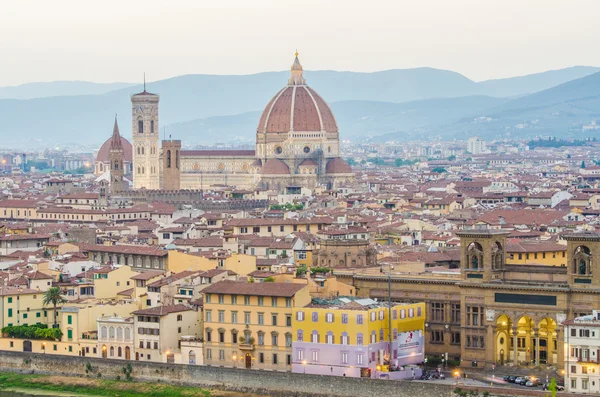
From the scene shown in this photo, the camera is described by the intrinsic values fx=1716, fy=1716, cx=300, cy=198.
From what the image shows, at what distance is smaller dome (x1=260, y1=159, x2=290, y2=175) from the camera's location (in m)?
172

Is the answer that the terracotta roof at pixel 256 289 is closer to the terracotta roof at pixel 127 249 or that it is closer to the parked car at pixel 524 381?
the parked car at pixel 524 381

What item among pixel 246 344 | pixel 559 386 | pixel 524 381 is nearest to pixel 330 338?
pixel 246 344

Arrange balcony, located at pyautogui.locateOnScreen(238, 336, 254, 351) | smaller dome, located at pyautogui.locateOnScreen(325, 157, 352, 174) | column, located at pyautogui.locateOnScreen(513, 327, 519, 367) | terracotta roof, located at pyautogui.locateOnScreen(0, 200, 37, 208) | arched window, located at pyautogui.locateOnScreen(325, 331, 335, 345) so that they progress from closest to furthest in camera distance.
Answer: arched window, located at pyautogui.locateOnScreen(325, 331, 335, 345) → column, located at pyautogui.locateOnScreen(513, 327, 519, 367) → balcony, located at pyautogui.locateOnScreen(238, 336, 254, 351) → terracotta roof, located at pyautogui.locateOnScreen(0, 200, 37, 208) → smaller dome, located at pyautogui.locateOnScreen(325, 157, 352, 174)

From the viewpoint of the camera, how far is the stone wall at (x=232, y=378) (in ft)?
166

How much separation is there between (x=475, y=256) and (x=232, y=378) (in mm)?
8752

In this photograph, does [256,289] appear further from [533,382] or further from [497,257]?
[533,382]

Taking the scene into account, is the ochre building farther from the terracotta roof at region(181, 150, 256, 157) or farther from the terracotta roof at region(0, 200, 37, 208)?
the terracotta roof at region(0, 200, 37, 208)

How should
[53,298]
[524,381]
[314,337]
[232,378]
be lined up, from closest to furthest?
[524,381] → [314,337] → [232,378] → [53,298]

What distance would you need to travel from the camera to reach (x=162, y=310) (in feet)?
186

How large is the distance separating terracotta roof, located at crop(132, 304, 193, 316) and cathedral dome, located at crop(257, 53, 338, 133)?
12174cm

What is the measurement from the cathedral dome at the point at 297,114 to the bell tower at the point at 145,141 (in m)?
14.2

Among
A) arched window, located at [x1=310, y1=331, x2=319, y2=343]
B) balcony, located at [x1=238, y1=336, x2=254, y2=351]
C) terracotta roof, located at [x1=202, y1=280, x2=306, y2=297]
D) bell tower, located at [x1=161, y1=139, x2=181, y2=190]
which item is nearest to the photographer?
arched window, located at [x1=310, y1=331, x2=319, y2=343]

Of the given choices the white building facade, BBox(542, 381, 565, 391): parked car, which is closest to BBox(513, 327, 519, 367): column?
BBox(542, 381, 565, 391): parked car

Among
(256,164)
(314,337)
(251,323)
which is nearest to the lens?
(314,337)
